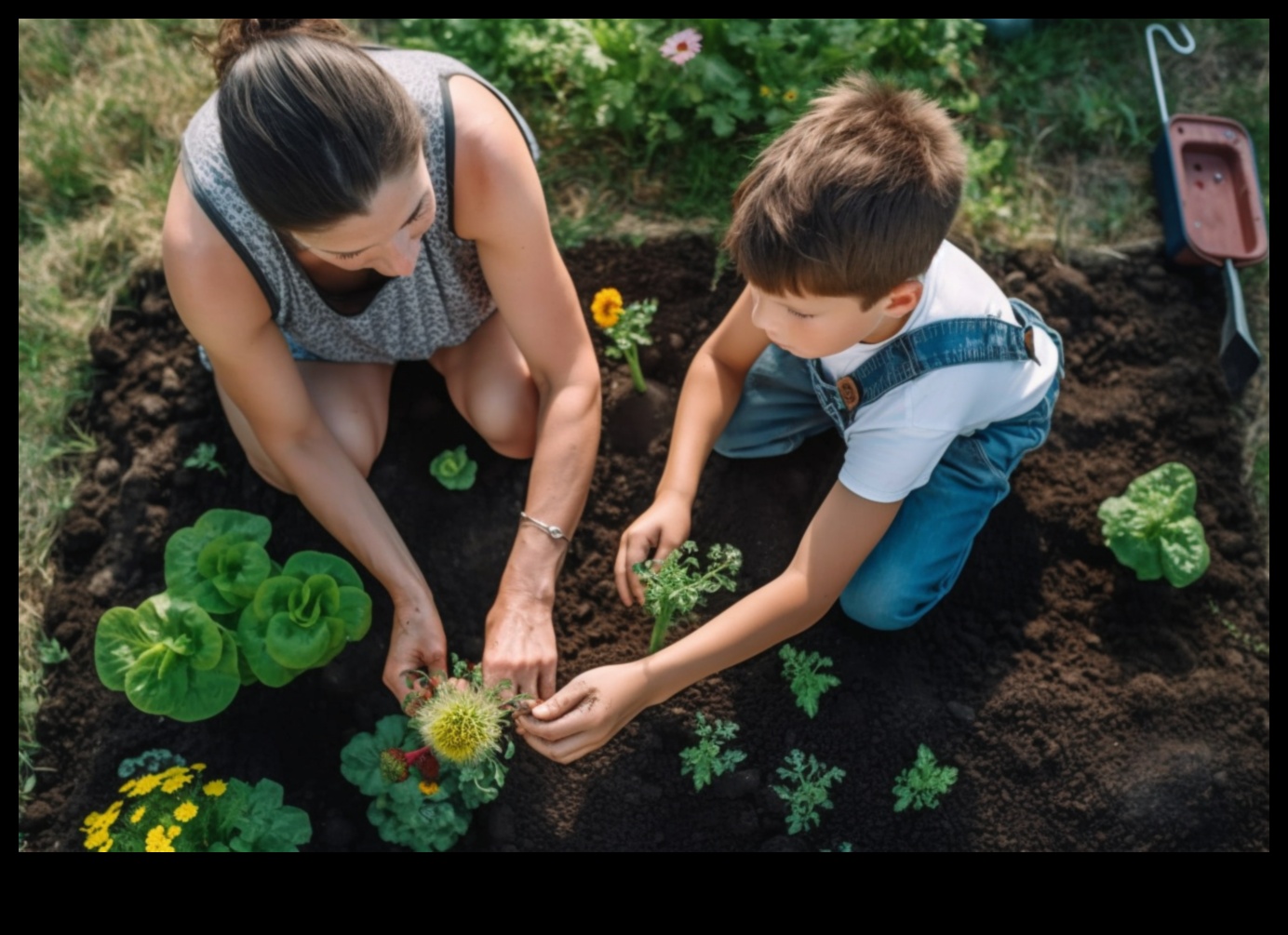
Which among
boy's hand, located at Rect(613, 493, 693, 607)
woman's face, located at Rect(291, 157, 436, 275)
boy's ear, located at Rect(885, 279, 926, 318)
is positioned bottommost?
boy's hand, located at Rect(613, 493, 693, 607)

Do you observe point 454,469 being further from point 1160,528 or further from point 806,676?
point 1160,528

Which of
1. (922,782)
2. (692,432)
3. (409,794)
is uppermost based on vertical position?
(692,432)

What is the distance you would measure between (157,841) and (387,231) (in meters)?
1.46

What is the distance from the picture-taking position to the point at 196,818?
2.48 m

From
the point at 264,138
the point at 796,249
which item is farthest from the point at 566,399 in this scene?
the point at 264,138

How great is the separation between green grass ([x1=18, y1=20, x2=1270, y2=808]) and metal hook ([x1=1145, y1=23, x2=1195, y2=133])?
0.06 m

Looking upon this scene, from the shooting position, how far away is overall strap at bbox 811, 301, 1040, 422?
7.39ft

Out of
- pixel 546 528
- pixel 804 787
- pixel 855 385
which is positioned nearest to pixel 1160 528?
pixel 855 385

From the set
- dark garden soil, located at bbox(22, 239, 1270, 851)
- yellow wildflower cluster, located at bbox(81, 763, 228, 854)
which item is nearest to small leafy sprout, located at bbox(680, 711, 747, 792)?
dark garden soil, located at bbox(22, 239, 1270, 851)

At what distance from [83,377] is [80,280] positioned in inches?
13.8

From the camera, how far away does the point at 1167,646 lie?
2.83 meters

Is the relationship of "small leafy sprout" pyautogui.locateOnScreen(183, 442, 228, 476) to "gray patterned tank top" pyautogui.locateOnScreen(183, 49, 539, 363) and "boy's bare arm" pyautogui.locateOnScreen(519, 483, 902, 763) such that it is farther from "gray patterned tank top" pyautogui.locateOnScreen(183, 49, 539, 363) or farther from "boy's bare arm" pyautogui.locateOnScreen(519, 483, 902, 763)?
"boy's bare arm" pyautogui.locateOnScreen(519, 483, 902, 763)

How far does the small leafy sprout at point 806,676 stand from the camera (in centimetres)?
267
